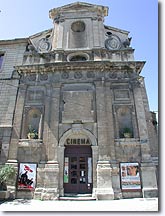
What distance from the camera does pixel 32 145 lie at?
37.8 ft

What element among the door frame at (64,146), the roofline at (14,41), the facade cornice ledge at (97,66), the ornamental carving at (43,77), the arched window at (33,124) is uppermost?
the roofline at (14,41)

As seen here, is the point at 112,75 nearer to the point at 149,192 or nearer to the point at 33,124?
the point at 33,124

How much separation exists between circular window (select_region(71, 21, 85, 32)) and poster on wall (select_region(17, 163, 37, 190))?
11.8 m

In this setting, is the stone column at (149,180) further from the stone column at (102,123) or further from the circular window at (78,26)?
the circular window at (78,26)

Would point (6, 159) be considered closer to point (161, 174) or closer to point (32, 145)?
point (32, 145)

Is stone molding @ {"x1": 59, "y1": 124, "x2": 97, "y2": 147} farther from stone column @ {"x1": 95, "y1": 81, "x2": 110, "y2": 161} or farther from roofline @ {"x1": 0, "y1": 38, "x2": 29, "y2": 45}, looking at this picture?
roofline @ {"x1": 0, "y1": 38, "x2": 29, "y2": 45}

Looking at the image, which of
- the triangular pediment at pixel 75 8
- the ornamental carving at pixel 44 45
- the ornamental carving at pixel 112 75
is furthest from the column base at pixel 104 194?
the triangular pediment at pixel 75 8

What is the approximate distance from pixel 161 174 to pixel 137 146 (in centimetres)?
545

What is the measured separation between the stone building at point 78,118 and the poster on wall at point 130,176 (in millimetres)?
52

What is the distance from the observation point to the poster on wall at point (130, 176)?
10258mm

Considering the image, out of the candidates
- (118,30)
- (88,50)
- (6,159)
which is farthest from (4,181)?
(118,30)

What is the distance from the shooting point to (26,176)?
35.4ft

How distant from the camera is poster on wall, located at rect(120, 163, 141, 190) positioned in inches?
404

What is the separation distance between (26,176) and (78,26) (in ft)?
42.3
